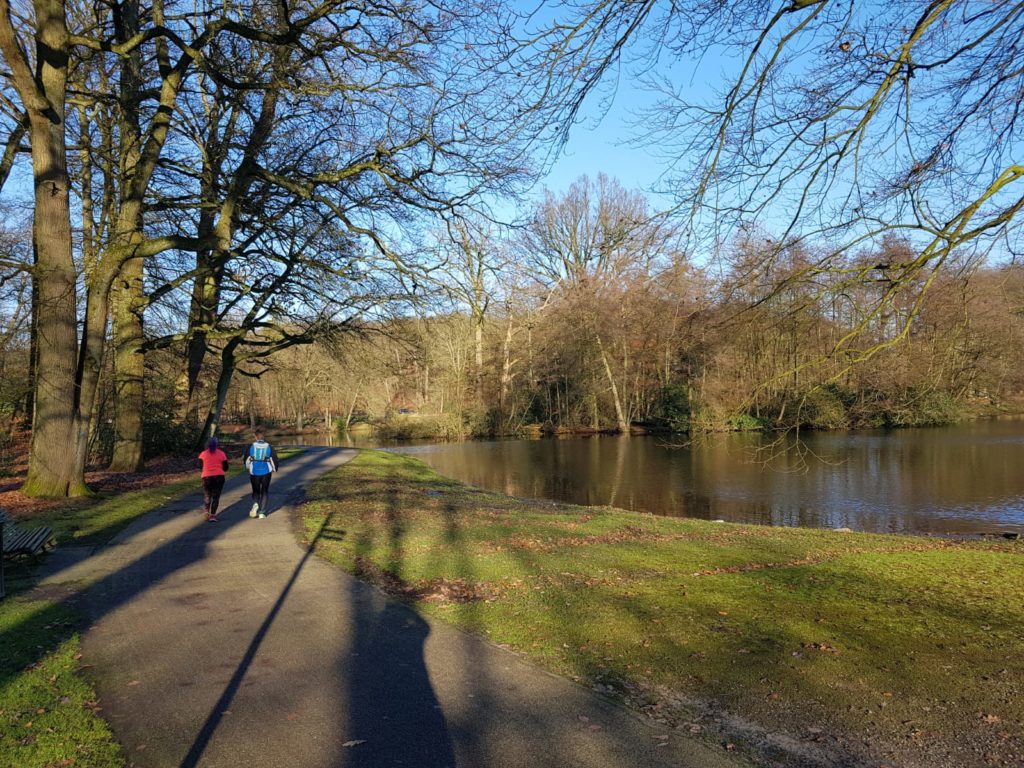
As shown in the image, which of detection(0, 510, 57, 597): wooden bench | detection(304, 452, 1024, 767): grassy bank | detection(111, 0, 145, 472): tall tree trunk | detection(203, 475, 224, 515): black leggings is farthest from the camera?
detection(111, 0, 145, 472): tall tree trunk

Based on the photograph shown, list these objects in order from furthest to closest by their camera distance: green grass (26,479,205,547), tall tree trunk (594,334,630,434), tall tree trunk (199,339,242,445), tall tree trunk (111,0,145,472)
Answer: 1. tall tree trunk (594,334,630,434)
2. tall tree trunk (199,339,242,445)
3. tall tree trunk (111,0,145,472)
4. green grass (26,479,205,547)

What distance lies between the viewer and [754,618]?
259 inches

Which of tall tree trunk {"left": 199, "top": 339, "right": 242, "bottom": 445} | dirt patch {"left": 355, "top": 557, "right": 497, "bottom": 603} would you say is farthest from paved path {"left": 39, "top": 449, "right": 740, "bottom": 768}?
tall tree trunk {"left": 199, "top": 339, "right": 242, "bottom": 445}

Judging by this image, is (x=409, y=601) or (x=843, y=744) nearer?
(x=843, y=744)

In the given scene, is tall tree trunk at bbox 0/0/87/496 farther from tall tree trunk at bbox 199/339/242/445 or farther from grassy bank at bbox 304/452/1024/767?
tall tree trunk at bbox 199/339/242/445

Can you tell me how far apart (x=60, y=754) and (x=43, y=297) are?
11159 mm

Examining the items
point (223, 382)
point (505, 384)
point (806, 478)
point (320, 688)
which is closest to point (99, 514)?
point (320, 688)

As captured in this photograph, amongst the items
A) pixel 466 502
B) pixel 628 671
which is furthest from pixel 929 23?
pixel 466 502

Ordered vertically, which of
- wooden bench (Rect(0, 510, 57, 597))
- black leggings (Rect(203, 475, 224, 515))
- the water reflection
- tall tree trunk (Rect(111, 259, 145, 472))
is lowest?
the water reflection

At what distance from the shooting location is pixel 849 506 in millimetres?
18922

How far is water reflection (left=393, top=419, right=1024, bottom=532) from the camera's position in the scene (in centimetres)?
1784

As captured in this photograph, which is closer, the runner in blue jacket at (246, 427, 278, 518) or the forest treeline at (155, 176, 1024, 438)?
the forest treeline at (155, 176, 1024, 438)

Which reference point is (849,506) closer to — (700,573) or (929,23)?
(700,573)

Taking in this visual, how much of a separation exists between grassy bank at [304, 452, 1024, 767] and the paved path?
1.60 feet
